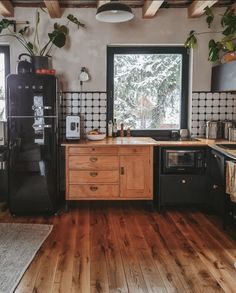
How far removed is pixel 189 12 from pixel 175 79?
2.72ft

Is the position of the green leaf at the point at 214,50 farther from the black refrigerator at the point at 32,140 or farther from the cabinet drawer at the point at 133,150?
the black refrigerator at the point at 32,140

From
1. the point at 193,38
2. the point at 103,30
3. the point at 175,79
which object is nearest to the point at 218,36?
the point at 193,38

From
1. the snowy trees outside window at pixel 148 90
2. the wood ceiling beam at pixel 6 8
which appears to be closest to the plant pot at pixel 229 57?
the snowy trees outside window at pixel 148 90

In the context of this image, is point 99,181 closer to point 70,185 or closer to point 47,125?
point 70,185

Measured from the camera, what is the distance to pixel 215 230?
11.3 feet

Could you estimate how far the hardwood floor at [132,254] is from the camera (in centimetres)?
238

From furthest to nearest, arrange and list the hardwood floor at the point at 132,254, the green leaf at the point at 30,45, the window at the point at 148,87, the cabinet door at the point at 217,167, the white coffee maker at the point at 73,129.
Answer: the window at the point at 148,87 → the green leaf at the point at 30,45 → the white coffee maker at the point at 73,129 → the cabinet door at the point at 217,167 → the hardwood floor at the point at 132,254

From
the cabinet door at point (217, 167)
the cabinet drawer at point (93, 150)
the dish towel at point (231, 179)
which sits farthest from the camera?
the cabinet drawer at point (93, 150)

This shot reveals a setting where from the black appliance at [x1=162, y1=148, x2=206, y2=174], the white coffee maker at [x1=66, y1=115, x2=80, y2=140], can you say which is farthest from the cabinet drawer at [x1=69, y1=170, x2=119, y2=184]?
the black appliance at [x1=162, y1=148, x2=206, y2=174]

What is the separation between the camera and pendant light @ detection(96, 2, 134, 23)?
302cm

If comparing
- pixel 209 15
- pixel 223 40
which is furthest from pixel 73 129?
pixel 209 15

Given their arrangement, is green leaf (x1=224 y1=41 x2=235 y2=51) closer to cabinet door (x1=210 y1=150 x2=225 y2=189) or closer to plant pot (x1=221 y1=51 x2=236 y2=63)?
plant pot (x1=221 y1=51 x2=236 y2=63)

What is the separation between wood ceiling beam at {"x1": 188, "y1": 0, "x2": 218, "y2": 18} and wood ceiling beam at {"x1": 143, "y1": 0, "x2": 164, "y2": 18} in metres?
0.46

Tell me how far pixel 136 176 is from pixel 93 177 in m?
0.49
